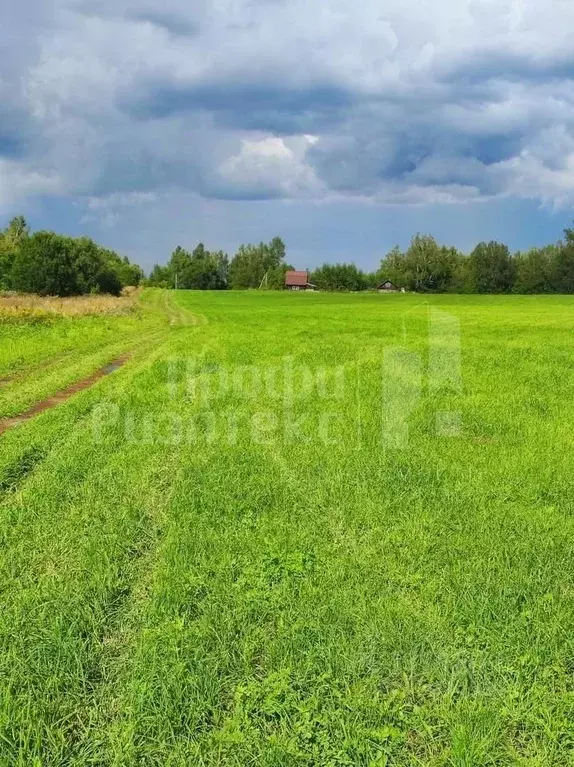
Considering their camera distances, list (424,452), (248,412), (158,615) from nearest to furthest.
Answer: (158,615) < (424,452) < (248,412)

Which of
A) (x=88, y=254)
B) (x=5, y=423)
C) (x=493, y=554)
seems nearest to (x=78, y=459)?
(x=5, y=423)

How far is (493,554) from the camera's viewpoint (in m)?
5.84

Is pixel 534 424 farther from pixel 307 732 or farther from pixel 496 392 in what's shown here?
pixel 307 732

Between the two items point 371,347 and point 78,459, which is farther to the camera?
point 371,347

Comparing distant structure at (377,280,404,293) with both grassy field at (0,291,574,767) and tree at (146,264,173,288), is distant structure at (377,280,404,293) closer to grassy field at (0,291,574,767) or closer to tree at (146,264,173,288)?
tree at (146,264,173,288)

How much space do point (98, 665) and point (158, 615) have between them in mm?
618

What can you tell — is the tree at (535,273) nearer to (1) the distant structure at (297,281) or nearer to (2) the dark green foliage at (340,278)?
(2) the dark green foliage at (340,278)

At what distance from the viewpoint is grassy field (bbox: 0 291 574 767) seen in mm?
3779

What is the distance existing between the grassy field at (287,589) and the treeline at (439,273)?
98.8m

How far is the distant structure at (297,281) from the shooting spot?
14738 centimetres

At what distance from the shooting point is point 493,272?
4269 inches

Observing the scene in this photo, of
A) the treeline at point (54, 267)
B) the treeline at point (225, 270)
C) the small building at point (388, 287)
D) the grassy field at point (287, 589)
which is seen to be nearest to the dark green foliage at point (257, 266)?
the treeline at point (225, 270)

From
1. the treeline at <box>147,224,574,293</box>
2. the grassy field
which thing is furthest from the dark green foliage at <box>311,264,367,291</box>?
the grassy field

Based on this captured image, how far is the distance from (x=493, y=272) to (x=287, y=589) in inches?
4343
